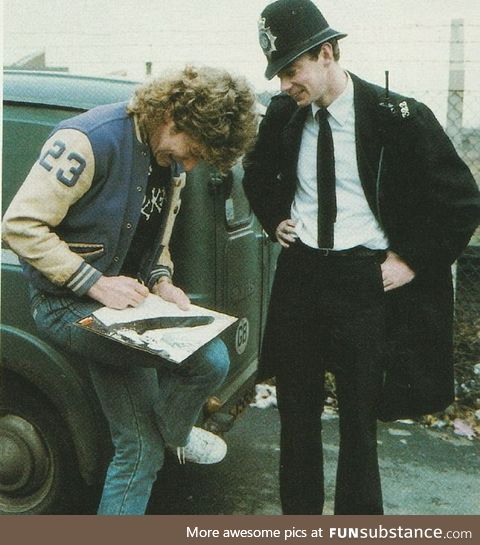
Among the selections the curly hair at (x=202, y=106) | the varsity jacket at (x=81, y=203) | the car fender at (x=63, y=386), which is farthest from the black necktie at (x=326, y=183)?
the car fender at (x=63, y=386)

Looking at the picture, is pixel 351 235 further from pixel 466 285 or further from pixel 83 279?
pixel 466 285

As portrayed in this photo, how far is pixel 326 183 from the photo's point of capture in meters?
2.41

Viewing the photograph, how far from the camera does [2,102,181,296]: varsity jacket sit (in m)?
2.00

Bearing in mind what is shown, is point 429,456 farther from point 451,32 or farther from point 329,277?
point 451,32

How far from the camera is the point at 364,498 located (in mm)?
2561

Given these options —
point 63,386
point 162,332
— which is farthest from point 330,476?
point 162,332

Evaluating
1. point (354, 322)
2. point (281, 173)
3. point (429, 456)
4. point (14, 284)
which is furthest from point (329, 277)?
point (429, 456)

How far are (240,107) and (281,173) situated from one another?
505 mm

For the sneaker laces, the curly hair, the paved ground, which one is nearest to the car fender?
the sneaker laces

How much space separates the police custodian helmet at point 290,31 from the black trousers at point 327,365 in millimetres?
638

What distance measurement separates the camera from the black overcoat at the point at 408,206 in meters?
2.33

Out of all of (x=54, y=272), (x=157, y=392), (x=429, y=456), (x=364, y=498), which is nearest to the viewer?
(x=54, y=272)

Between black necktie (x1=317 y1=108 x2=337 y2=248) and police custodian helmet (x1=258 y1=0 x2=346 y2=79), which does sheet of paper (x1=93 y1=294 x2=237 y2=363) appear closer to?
black necktie (x1=317 y1=108 x2=337 y2=248)

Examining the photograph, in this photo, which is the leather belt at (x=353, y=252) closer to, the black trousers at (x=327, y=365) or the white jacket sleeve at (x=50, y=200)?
the black trousers at (x=327, y=365)
